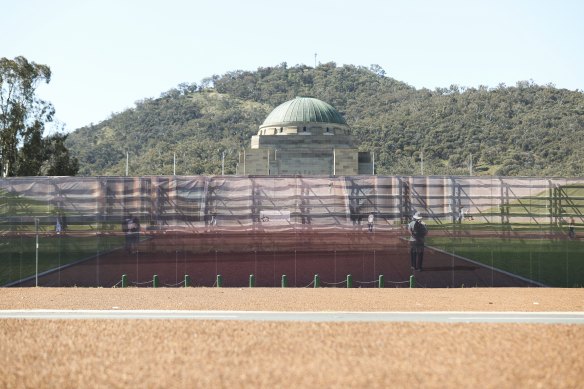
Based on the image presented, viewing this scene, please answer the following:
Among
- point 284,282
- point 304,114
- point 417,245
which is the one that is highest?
point 304,114

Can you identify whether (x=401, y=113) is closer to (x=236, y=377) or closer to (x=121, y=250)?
(x=121, y=250)

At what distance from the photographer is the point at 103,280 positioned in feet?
101

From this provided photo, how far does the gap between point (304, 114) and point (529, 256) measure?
5838 cm

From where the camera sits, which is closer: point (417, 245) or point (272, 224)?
point (417, 245)

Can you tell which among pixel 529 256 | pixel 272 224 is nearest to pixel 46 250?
pixel 272 224

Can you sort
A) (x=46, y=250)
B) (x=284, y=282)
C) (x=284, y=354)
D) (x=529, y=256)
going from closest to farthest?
(x=284, y=354) < (x=284, y=282) < (x=529, y=256) < (x=46, y=250)

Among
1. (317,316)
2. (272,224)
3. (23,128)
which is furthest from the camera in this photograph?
(23,128)

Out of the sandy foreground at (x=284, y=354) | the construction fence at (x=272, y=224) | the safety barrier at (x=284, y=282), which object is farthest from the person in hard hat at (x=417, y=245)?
the sandy foreground at (x=284, y=354)

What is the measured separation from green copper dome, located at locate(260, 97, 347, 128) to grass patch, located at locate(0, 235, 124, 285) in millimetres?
57462

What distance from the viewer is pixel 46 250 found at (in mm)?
30938

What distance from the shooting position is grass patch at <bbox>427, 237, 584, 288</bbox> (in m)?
30.6

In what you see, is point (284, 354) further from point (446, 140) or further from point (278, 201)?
point (446, 140)

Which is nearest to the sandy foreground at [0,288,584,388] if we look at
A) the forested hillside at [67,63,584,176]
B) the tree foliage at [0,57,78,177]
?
the tree foliage at [0,57,78,177]

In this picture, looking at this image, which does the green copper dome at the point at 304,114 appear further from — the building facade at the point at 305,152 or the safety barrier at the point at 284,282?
the safety barrier at the point at 284,282
